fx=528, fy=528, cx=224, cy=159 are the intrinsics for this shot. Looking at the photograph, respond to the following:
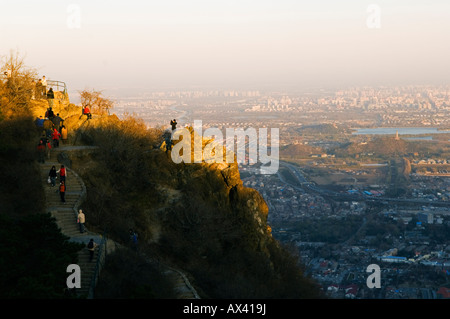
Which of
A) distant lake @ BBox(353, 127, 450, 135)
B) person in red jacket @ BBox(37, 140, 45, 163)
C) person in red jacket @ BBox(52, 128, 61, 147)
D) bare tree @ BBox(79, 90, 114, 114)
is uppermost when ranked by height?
bare tree @ BBox(79, 90, 114, 114)

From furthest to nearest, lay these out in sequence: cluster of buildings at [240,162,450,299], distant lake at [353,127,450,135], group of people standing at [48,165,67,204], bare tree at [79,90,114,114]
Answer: distant lake at [353,127,450,135]
cluster of buildings at [240,162,450,299]
bare tree at [79,90,114,114]
group of people standing at [48,165,67,204]

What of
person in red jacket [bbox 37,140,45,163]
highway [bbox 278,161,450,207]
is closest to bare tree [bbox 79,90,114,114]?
person in red jacket [bbox 37,140,45,163]

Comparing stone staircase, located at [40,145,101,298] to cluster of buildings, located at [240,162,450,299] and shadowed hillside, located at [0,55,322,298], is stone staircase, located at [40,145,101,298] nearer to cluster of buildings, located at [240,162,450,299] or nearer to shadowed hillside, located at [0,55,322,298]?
shadowed hillside, located at [0,55,322,298]

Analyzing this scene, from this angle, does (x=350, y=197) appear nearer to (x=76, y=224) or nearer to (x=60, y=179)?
(x=60, y=179)

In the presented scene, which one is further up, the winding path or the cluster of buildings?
the winding path

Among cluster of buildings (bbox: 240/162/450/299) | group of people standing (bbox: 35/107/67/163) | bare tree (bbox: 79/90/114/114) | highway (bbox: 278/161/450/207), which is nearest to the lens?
group of people standing (bbox: 35/107/67/163)

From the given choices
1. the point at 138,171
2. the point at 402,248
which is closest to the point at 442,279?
the point at 402,248

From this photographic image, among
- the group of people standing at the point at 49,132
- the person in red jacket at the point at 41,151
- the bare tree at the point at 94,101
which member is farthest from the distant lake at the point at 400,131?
the person in red jacket at the point at 41,151

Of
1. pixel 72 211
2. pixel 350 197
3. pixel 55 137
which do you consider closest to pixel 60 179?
pixel 72 211
